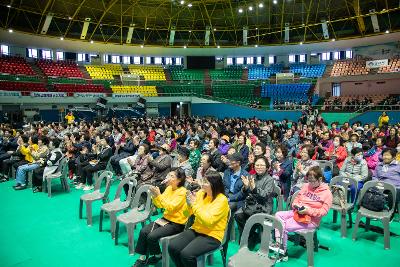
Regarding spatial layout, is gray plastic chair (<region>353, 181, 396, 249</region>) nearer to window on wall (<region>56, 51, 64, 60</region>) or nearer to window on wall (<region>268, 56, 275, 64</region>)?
window on wall (<region>268, 56, 275, 64</region>)

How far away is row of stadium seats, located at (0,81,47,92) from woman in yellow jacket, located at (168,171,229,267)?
71.3ft

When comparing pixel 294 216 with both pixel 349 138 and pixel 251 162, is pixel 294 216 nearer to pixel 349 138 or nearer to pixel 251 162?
pixel 251 162

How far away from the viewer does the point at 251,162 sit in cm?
684

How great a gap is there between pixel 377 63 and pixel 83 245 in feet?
89.9

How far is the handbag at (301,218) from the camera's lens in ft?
14.3

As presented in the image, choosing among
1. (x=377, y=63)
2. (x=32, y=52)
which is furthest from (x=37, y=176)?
(x=377, y=63)

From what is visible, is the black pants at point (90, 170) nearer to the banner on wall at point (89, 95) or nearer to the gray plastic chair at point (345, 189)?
the gray plastic chair at point (345, 189)

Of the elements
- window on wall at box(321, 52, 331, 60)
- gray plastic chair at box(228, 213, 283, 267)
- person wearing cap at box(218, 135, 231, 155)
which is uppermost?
window on wall at box(321, 52, 331, 60)

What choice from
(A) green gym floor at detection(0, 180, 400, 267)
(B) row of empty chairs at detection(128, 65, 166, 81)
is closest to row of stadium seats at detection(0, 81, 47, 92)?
(B) row of empty chairs at detection(128, 65, 166, 81)

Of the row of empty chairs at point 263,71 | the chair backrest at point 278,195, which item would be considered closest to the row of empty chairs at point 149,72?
the row of empty chairs at point 263,71

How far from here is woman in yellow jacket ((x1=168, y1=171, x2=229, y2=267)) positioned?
12.5 ft

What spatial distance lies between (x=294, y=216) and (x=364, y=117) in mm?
20601

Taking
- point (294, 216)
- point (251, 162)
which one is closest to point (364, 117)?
point (251, 162)

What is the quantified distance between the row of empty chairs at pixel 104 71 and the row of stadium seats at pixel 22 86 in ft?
18.6
